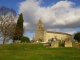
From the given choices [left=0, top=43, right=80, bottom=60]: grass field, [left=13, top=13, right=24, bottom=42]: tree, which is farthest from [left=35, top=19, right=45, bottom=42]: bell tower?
[left=0, top=43, right=80, bottom=60]: grass field

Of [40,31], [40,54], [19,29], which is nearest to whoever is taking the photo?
[40,54]

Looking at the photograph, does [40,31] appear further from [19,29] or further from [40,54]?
[40,54]

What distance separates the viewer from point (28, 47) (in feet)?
126

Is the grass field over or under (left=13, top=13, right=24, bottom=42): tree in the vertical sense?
under

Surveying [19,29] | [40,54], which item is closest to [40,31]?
[19,29]

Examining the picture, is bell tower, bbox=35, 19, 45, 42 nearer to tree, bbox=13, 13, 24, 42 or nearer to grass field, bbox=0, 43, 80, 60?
tree, bbox=13, 13, 24, 42

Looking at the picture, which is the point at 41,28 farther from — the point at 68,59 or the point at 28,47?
the point at 68,59

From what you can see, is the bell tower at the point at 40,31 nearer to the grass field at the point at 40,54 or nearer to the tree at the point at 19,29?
the tree at the point at 19,29

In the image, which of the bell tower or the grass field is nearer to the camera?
the grass field

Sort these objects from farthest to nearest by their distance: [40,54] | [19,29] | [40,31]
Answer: [40,31] < [19,29] < [40,54]

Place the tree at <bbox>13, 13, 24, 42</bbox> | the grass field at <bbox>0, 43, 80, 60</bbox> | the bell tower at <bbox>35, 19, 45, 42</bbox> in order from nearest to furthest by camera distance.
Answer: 1. the grass field at <bbox>0, 43, 80, 60</bbox>
2. the tree at <bbox>13, 13, 24, 42</bbox>
3. the bell tower at <bbox>35, 19, 45, 42</bbox>

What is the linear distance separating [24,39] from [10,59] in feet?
111

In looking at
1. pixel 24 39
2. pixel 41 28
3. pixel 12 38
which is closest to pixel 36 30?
pixel 41 28

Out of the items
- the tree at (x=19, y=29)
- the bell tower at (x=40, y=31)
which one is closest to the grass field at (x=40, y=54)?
the tree at (x=19, y=29)
